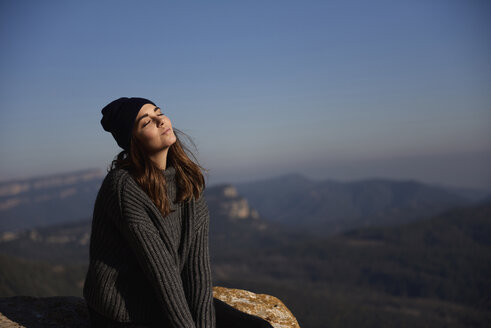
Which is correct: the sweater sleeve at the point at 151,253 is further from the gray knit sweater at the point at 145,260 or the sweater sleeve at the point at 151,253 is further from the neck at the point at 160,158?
the neck at the point at 160,158

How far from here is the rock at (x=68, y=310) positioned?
5.54 meters

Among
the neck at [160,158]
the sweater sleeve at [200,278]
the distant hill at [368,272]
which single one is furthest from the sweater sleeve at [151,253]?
Result: the distant hill at [368,272]

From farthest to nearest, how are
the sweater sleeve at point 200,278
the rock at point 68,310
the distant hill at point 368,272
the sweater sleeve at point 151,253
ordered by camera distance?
1. the distant hill at point 368,272
2. the rock at point 68,310
3. the sweater sleeve at point 200,278
4. the sweater sleeve at point 151,253

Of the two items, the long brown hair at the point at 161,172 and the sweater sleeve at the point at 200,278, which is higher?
the long brown hair at the point at 161,172

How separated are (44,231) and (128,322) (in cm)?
19050

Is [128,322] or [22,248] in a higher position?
[128,322]

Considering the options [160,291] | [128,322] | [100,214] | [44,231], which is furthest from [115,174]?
[44,231]

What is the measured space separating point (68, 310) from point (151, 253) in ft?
9.55

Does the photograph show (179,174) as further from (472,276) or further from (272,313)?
(472,276)

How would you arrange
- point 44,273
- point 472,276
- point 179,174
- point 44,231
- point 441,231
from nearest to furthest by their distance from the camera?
point 179,174 < point 44,273 < point 472,276 < point 44,231 < point 441,231

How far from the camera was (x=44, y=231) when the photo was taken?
568ft

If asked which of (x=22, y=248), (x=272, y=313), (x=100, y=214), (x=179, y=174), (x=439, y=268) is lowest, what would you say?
(x=439, y=268)

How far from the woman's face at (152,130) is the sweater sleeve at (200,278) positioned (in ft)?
2.58

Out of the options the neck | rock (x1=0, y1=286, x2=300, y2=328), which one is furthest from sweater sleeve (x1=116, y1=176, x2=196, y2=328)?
rock (x1=0, y1=286, x2=300, y2=328)
